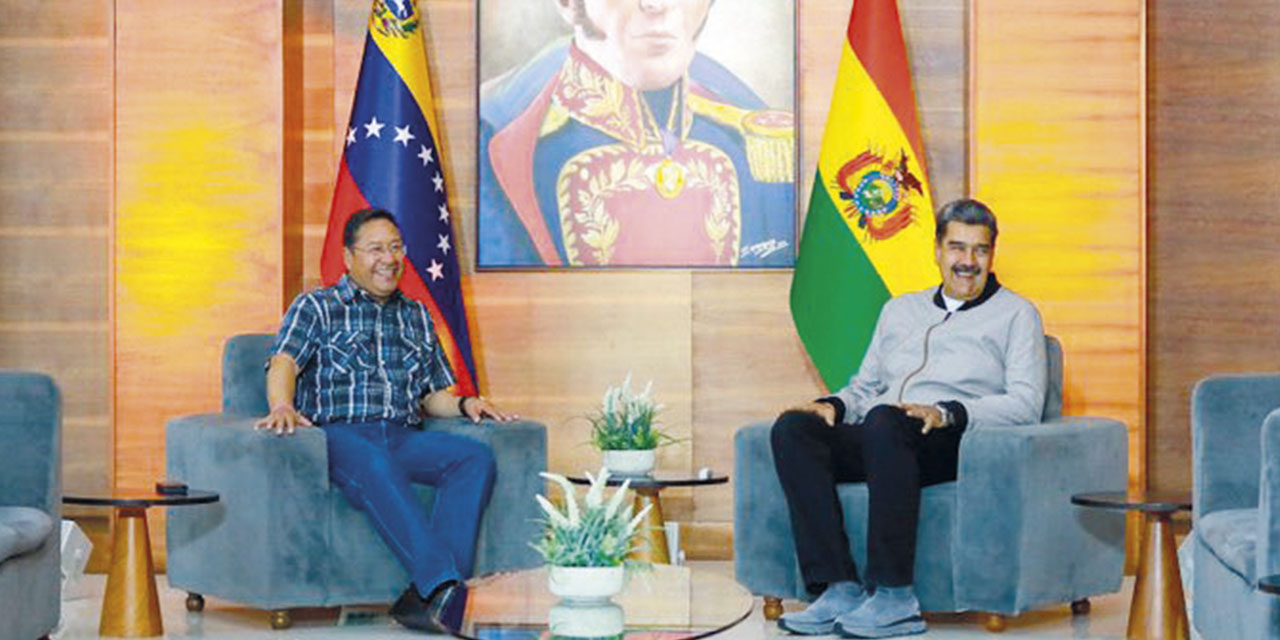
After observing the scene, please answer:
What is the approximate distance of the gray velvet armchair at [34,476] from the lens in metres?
3.97

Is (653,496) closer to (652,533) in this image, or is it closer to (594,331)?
(652,533)

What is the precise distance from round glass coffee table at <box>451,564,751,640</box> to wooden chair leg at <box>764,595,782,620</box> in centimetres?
117

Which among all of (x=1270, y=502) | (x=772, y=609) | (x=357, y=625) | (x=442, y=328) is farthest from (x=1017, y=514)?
(x=442, y=328)

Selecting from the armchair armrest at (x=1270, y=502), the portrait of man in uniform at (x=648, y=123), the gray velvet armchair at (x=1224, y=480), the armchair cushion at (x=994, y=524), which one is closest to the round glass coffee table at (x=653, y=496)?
the armchair cushion at (x=994, y=524)

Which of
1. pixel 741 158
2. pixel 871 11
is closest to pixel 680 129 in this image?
pixel 741 158

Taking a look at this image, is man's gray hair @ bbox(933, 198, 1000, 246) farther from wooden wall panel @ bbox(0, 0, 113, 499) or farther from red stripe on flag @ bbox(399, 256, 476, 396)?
wooden wall panel @ bbox(0, 0, 113, 499)

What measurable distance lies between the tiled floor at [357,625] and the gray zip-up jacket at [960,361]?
55 cm

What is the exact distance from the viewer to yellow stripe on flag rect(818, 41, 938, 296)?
Answer: 5891mm

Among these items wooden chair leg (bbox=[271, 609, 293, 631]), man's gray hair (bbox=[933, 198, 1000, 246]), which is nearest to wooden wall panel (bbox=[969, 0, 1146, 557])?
man's gray hair (bbox=[933, 198, 1000, 246])

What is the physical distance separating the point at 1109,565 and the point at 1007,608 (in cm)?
45

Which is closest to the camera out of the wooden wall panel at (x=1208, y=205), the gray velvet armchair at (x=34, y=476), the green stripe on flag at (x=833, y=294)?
the gray velvet armchair at (x=34, y=476)

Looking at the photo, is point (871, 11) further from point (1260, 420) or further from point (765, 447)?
point (1260, 420)

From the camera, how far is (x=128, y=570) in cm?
477

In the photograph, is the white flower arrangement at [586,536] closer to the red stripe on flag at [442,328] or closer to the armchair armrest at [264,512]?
the armchair armrest at [264,512]
